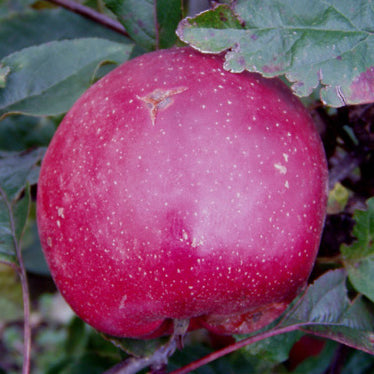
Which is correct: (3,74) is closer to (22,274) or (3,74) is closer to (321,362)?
(22,274)

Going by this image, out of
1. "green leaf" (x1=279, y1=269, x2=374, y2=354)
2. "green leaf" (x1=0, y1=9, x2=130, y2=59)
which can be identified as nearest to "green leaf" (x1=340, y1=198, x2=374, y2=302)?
"green leaf" (x1=279, y1=269, x2=374, y2=354)

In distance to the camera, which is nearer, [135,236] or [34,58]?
[135,236]

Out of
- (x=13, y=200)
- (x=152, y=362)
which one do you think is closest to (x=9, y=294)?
(x=13, y=200)

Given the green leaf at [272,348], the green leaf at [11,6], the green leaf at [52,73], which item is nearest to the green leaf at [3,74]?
the green leaf at [52,73]

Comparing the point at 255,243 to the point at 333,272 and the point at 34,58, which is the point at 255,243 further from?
the point at 34,58

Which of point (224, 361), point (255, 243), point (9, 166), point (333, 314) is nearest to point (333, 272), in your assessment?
point (333, 314)

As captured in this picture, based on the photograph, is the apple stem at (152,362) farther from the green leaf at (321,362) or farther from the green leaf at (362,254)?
the green leaf at (321,362)

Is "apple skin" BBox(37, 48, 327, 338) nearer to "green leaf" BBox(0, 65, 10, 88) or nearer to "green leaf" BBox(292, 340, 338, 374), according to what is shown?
"green leaf" BBox(0, 65, 10, 88)
